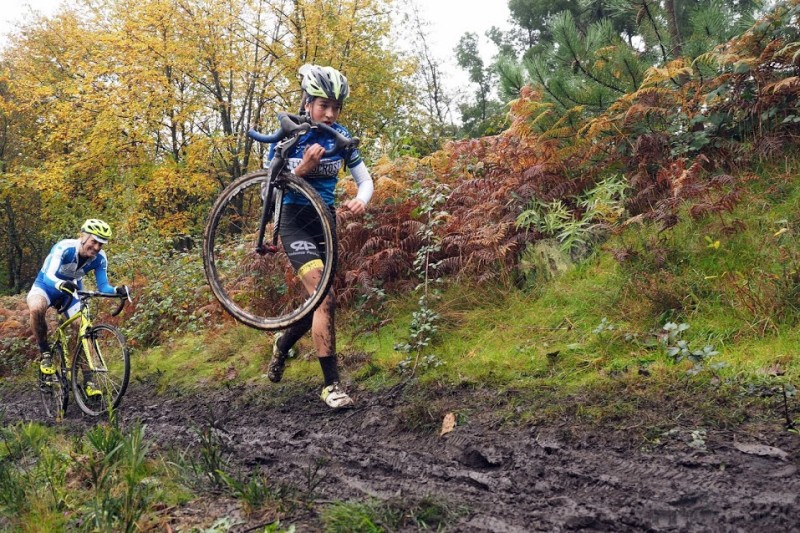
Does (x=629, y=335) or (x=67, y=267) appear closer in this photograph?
(x=629, y=335)

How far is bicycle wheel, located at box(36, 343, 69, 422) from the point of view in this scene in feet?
21.6

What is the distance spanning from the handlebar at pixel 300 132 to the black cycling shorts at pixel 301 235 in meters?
0.51

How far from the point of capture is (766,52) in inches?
217

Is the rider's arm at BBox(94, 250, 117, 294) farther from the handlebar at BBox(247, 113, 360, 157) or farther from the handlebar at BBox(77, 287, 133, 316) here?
the handlebar at BBox(247, 113, 360, 157)

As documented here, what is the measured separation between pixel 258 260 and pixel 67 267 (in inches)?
82.5

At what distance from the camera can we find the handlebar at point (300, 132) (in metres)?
4.57

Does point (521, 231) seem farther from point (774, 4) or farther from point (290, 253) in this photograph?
point (774, 4)

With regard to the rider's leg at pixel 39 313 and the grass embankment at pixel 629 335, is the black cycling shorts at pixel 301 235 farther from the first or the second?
the rider's leg at pixel 39 313

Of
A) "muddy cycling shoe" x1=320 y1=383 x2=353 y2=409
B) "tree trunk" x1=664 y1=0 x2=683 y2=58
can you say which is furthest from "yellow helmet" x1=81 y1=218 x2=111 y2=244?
"tree trunk" x1=664 y1=0 x2=683 y2=58

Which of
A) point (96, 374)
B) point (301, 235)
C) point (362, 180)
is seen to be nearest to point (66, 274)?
point (96, 374)

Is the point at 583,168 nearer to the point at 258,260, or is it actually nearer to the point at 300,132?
the point at 300,132

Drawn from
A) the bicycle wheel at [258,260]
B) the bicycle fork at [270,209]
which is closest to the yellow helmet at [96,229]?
the bicycle wheel at [258,260]

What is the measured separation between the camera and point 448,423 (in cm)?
367

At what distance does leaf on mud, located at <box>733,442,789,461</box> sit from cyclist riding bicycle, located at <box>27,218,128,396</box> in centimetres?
607
